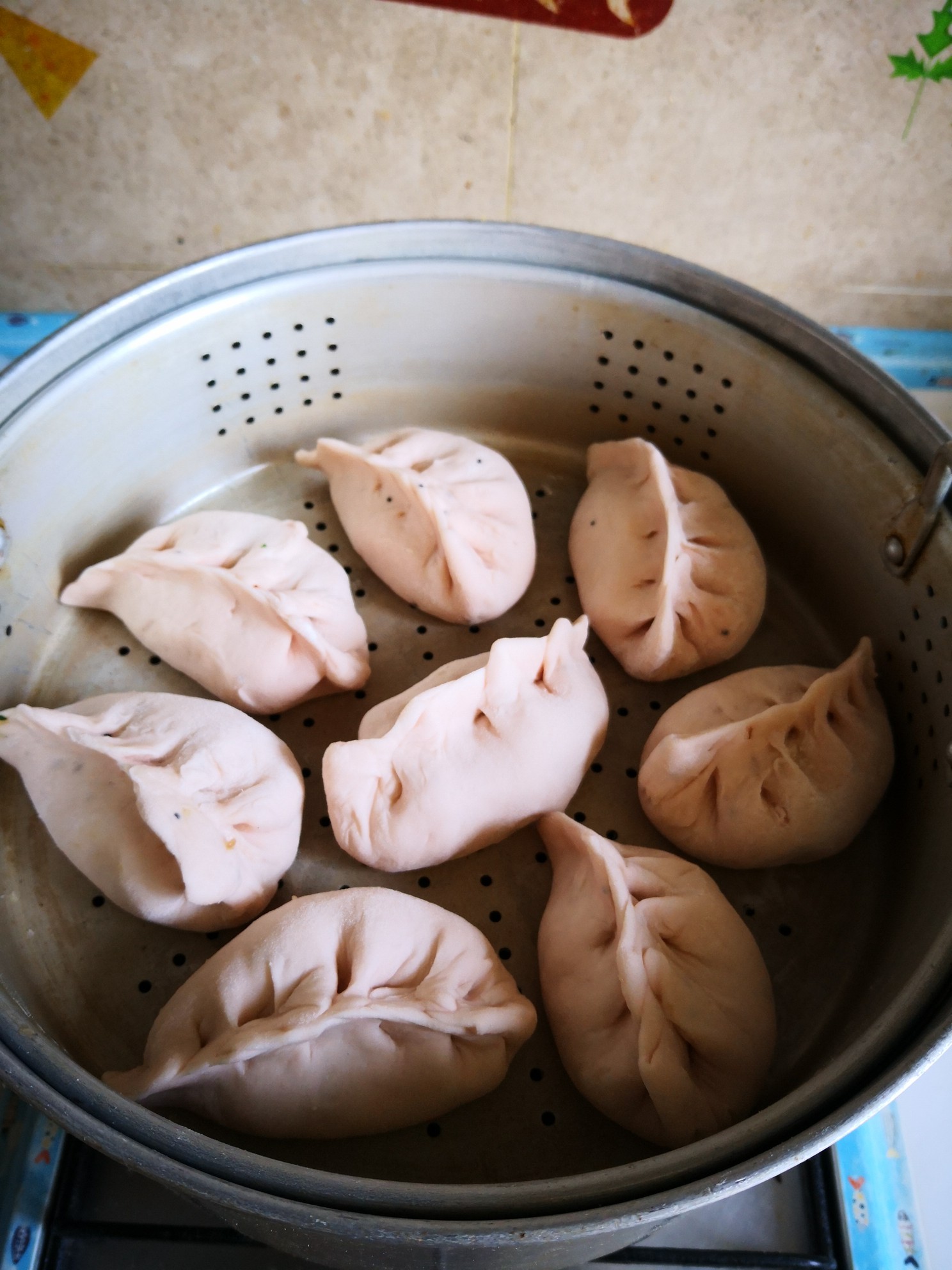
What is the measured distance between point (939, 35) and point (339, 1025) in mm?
1217

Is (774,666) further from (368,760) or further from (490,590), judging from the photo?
(368,760)

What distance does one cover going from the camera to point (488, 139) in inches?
42.6

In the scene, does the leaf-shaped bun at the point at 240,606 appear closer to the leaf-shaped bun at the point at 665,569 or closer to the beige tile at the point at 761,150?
the leaf-shaped bun at the point at 665,569

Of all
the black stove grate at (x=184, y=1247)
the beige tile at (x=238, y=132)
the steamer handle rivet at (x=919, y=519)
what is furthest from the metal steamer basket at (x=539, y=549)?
the beige tile at (x=238, y=132)

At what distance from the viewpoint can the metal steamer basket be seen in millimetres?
689

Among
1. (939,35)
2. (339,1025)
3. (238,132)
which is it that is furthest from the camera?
(238,132)

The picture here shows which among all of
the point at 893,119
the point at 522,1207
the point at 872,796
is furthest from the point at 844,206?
the point at 522,1207

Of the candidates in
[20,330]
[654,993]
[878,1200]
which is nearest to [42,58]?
[20,330]

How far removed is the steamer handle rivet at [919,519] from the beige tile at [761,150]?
0.57 m

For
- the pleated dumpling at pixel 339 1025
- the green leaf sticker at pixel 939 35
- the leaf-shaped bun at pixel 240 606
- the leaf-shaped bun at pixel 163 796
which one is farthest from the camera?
the green leaf sticker at pixel 939 35

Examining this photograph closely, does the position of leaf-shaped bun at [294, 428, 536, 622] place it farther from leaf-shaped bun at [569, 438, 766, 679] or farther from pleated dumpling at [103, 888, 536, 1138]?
pleated dumpling at [103, 888, 536, 1138]

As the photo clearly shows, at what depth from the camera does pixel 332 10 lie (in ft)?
3.21

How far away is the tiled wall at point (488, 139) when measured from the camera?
38.8 inches

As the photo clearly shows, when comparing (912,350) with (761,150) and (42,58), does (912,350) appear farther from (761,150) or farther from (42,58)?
(42,58)
